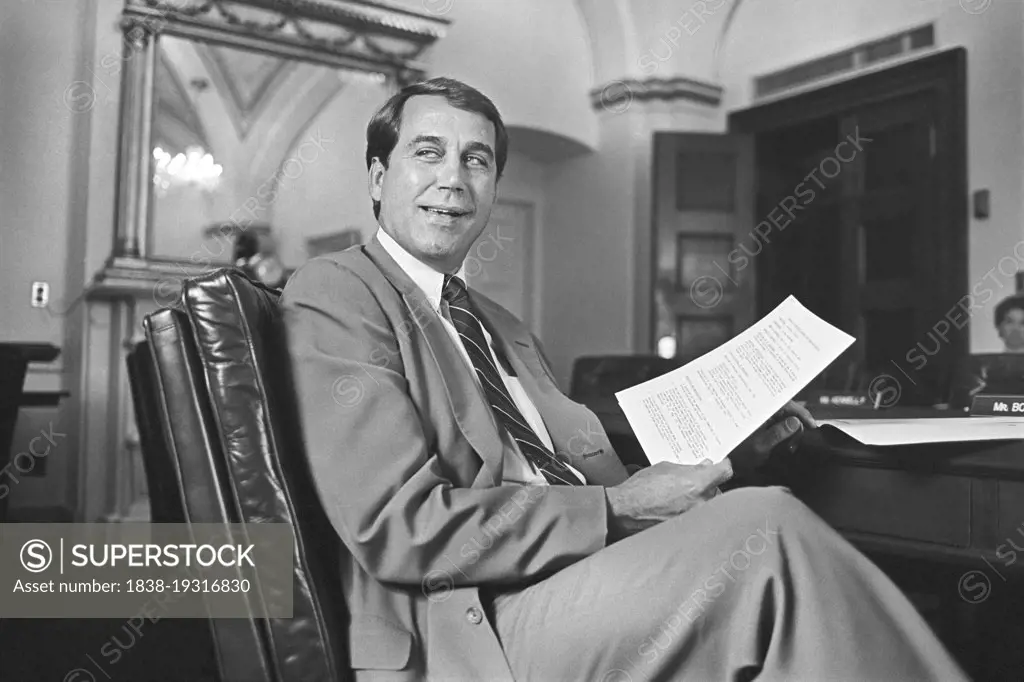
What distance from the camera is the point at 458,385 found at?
1258mm

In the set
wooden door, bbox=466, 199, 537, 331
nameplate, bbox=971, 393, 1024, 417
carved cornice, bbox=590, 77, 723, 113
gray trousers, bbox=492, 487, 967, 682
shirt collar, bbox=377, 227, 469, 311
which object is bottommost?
gray trousers, bbox=492, 487, 967, 682

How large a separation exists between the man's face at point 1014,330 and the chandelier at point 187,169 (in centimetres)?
377

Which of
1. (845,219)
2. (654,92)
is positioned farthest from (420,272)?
(654,92)

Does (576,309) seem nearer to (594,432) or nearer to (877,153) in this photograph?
(877,153)

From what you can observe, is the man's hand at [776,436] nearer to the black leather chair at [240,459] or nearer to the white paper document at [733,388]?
the white paper document at [733,388]

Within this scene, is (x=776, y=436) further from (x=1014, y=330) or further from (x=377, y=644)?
(x=1014, y=330)

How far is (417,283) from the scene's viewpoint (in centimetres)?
144

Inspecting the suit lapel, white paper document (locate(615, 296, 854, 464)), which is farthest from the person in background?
the suit lapel

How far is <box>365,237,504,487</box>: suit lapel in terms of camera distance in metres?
1.20

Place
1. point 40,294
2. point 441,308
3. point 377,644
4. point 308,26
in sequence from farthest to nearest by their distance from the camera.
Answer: point 308,26 → point 40,294 → point 441,308 → point 377,644

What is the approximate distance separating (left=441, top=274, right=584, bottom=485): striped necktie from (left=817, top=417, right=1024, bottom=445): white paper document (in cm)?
42

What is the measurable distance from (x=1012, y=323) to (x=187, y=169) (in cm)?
391

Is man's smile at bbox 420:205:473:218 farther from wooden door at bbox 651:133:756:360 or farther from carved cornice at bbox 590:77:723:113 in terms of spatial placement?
carved cornice at bbox 590:77:723:113

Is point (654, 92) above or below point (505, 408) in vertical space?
above
